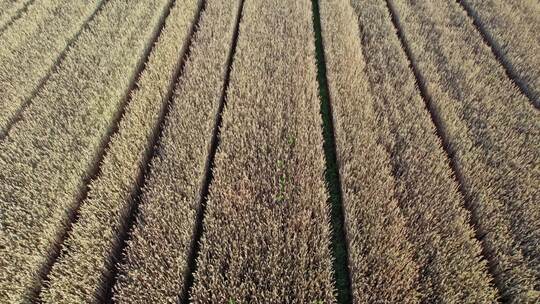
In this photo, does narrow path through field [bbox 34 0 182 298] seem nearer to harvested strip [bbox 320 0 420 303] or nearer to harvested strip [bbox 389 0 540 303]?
harvested strip [bbox 320 0 420 303]

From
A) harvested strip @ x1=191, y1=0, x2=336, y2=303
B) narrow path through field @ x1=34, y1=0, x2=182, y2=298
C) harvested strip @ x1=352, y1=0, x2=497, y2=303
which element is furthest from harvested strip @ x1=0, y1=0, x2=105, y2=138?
harvested strip @ x1=352, y1=0, x2=497, y2=303

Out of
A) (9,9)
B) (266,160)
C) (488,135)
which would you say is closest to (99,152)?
(266,160)

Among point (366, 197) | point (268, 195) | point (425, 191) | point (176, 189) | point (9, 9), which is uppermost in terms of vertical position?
point (425, 191)

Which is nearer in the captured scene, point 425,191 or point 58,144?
point 425,191

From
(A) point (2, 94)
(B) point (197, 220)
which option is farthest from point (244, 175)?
(A) point (2, 94)

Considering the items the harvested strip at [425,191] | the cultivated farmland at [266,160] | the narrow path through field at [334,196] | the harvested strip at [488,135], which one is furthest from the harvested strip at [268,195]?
the harvested strip at [488,135]

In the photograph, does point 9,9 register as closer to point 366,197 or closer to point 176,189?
point 176,189

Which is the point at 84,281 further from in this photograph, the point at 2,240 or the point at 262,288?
the point at 262,288
